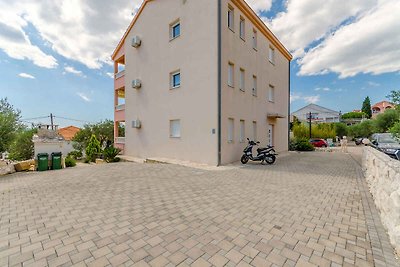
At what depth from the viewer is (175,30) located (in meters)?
12.5

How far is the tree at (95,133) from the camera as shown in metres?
23.6

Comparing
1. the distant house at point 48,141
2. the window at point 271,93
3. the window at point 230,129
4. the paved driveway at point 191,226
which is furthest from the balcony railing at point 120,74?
the paved driveway at point 191,226

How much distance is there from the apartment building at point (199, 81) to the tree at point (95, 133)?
8.38m

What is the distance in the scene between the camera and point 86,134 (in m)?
23.9

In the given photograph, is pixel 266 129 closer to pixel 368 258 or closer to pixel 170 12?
pixel 170 12

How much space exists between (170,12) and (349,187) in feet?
41.7

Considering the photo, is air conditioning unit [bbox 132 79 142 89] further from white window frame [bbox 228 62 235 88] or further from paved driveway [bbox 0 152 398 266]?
paved driveway [bbox 0 152 398 266]

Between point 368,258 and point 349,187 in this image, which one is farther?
point 349,187

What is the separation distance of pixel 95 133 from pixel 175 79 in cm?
1614

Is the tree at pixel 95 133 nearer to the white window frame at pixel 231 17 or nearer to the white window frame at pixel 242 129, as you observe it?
the white window frame at pixel 242 129

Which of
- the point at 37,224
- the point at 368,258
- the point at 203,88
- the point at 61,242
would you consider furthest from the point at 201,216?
the point at 203,88

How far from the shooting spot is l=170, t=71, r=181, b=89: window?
39.6 feet

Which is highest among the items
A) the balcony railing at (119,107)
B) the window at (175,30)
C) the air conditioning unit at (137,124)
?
the window at (175,30)

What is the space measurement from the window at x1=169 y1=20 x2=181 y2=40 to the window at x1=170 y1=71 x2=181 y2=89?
2151 millimetres
